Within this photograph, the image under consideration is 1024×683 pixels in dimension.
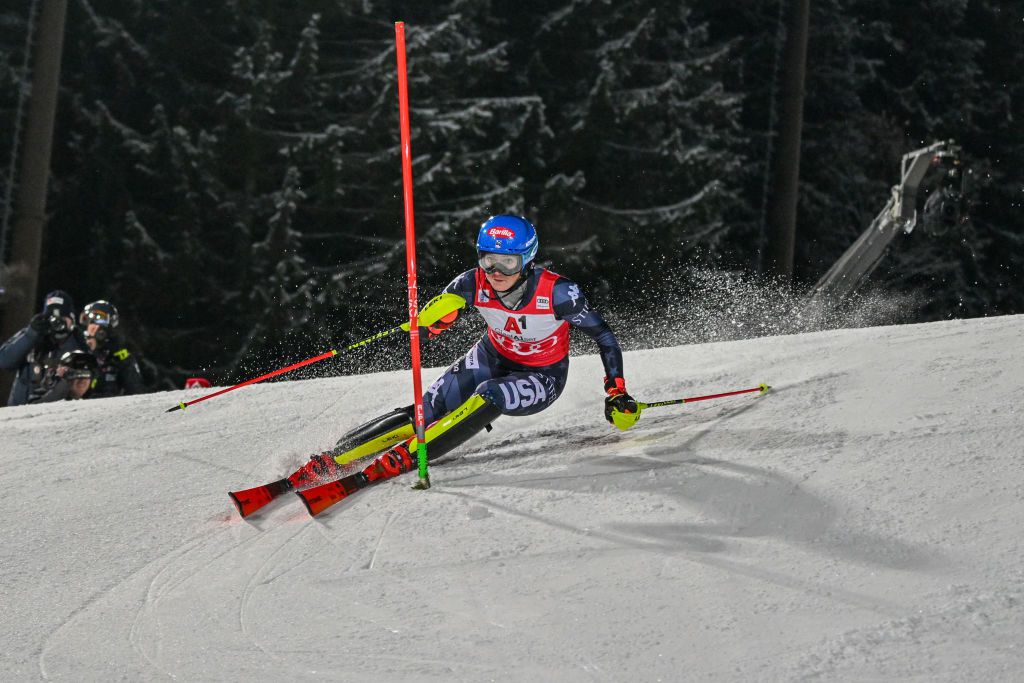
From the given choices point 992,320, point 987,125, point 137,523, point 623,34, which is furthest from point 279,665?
point 987,125

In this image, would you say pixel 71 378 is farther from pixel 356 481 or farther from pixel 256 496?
pixel 356 481

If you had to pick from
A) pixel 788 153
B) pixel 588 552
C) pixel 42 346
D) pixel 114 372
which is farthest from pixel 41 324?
pixel 788 153

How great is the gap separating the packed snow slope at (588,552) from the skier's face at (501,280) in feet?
2.83

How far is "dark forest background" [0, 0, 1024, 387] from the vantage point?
1744 centimetres

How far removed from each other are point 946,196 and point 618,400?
4.66 meters

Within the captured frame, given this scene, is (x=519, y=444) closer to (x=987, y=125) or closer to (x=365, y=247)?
(x=365, y=247)

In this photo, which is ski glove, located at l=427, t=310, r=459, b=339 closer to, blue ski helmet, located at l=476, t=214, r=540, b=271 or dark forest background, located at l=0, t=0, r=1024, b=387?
blue ski helmet, located at l=476, t=214, r=540, b=271

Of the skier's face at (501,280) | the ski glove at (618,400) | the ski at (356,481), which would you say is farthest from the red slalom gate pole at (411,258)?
the ski glove at (618,400)

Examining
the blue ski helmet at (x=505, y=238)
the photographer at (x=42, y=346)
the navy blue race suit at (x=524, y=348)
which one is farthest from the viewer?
the photographer at (x=42, y=346)

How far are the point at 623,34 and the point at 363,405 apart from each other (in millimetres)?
14115

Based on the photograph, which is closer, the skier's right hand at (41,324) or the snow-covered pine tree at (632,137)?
the skier's right hand at (41,324)

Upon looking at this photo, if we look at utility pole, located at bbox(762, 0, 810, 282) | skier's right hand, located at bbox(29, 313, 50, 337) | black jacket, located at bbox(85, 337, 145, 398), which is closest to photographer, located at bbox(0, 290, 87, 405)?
skier's right hand, located at bbox(29, 313, 50, 337)

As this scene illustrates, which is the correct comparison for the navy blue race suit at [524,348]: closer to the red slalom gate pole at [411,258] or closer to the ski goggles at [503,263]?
the ski goggles at [503,263]

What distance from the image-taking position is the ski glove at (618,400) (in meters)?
5.57
